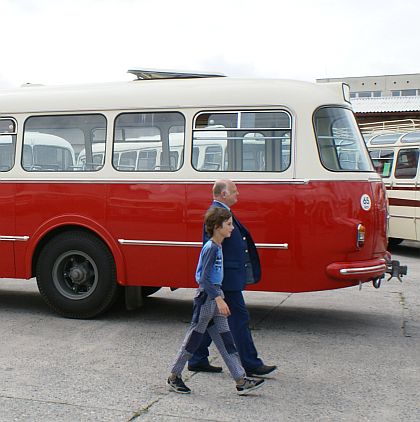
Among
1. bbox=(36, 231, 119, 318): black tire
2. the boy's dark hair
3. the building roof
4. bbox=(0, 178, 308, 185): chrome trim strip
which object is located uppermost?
the building roof

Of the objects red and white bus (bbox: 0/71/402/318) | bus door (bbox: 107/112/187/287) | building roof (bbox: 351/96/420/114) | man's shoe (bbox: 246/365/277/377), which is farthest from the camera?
building roof (bbox: 351/96/420/114)

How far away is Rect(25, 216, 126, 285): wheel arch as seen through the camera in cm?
762

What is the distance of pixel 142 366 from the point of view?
597 cm

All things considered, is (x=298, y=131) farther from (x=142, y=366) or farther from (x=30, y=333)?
(x=30, y=333)

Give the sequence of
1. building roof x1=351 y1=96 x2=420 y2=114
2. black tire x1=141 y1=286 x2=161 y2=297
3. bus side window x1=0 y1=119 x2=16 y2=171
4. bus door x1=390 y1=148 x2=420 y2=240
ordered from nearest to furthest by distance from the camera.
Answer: bus side window x1=0 y1=119 x2=16 y2=171 < black tire x1=141 y1=286 x2=161 y2=297 < bus door x1=390 y1=148 x2=420 y2=240 < building roof x1=351 y1=96 x2=420 y2=114

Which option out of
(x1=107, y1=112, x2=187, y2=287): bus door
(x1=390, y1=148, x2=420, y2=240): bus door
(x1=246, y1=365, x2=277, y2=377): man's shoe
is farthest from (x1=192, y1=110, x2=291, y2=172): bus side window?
(x1=390, y1=148, x2=420, y2=240): bus door

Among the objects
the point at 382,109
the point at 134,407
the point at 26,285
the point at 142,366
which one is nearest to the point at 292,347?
the point at 142,366

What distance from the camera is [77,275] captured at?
787 cm

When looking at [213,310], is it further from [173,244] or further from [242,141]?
[242,141]

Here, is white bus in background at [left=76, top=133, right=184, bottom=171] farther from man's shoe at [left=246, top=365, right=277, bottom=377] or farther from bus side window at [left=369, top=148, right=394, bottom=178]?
bus side window at [left=369, top=148, right=394, bottom=178]

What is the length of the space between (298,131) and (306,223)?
982mm

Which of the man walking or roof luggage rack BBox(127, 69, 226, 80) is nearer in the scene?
the man walking

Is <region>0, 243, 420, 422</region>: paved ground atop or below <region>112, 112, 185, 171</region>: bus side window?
below

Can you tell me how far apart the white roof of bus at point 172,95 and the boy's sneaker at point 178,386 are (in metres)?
3.26
